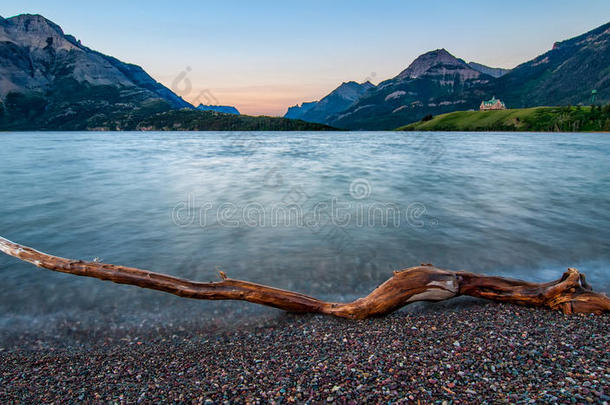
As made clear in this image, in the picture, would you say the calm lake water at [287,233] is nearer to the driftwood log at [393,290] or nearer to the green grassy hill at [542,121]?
the driftwood log at [393,290]

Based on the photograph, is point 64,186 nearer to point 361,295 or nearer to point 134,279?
point 134,279

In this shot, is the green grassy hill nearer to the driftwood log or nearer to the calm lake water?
the calm lake water

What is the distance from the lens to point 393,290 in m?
6.32

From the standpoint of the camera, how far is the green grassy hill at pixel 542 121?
13388 cm

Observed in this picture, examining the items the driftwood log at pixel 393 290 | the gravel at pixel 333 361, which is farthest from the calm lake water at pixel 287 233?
the gravel at pixel 333 361

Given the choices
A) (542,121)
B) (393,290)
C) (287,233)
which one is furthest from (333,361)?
(542,121)

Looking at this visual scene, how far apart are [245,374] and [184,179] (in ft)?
83.0

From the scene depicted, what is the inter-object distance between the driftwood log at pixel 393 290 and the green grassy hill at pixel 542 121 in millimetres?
172339

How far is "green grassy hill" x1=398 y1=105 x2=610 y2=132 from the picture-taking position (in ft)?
439

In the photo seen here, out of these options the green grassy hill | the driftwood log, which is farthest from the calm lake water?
the green grassy hill

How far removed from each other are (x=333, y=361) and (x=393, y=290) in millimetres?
2260

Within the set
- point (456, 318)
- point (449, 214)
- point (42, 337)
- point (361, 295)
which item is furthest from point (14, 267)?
point (449, 214)

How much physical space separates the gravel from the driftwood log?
24 cm

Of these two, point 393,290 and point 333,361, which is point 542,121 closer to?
point 393,290
